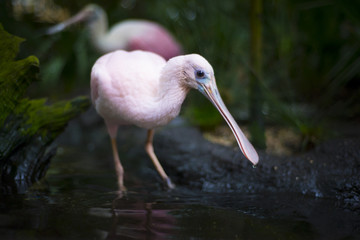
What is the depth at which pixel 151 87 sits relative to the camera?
2658 mm

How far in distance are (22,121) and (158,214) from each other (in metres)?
1.13

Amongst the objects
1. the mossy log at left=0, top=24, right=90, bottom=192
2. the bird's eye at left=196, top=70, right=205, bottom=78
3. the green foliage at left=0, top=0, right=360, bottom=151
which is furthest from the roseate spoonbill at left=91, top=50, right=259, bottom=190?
the green foliage at left=0, top=0, right=360, bottom=151

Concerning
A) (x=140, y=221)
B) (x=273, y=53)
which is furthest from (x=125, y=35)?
(x=140, y=221)

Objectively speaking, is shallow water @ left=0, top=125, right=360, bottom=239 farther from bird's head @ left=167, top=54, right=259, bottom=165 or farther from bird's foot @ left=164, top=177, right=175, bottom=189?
bird's head @ left=167, top=54, right=259, bottom=165

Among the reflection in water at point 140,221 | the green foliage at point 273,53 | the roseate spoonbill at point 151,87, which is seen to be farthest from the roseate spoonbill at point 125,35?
the reflection in water at point 140,221

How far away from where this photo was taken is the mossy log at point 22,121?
2586 mm

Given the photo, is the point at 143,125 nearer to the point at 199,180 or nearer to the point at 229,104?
the point at 199,180

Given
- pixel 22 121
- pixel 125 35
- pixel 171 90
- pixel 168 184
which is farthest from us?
pixel 125 35

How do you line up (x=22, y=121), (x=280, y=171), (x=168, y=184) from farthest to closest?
1. (x=168, y=184)
2. (x=280, y=171)
3. (x=22, y=121)

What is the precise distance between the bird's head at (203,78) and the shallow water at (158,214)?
40 centimetres

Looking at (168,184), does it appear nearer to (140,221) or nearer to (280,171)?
(280,171)

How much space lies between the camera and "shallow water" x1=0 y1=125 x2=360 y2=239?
1945mm

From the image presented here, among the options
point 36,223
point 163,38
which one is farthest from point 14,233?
point 163,38

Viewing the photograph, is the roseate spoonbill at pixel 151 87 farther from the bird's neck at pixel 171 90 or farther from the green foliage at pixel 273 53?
the green foliage at pixel 273 53
